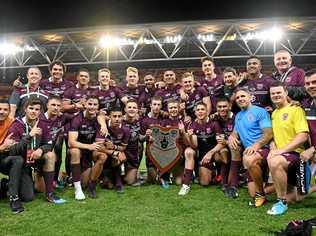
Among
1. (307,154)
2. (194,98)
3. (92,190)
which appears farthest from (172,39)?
(307,154)

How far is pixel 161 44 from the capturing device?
67.4 feet

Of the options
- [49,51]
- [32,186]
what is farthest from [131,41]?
[32,186]

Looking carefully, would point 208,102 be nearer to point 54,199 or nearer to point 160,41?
point 54,199

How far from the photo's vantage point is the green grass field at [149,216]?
164 inches

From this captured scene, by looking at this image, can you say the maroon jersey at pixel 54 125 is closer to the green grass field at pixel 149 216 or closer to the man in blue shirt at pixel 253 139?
the green grass field at pixel 149 216

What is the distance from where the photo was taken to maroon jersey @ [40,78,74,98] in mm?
6801

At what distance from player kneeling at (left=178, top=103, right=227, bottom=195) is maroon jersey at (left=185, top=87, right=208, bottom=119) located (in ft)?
2.08

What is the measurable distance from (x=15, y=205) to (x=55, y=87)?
8.10ft

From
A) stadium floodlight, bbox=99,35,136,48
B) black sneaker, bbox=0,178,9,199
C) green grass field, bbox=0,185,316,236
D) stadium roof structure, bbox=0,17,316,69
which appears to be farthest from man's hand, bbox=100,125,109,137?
stadium floodlight, bbox=99,35,136,48

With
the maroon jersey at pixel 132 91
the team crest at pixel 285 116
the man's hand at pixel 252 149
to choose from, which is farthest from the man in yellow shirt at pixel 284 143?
the maroon jersey at pixel 132 91

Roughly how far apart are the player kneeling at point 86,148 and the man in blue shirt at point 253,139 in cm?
188

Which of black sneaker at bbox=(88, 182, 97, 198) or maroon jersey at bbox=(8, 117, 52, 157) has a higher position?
maroon jersey at bbox=(8, 117, 52, 157)

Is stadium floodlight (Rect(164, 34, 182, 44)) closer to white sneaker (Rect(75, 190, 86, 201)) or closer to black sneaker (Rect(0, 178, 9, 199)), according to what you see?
white sneaker (Rect(75, 190, 86, 201))

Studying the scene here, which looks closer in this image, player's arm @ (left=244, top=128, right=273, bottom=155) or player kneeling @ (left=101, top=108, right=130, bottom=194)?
player's arm @ (left=244, top=128, right=273, bottom=155)
